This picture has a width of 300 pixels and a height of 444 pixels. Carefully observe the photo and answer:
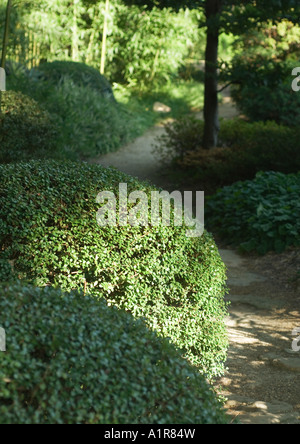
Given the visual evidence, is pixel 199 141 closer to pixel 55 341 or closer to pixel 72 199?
pixel 72 199

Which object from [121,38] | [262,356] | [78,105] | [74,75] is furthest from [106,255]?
[121,38]

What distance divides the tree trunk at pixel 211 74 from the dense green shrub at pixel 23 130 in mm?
3190

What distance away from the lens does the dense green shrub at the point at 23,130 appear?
259 inches

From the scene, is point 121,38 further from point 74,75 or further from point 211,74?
point 211,74

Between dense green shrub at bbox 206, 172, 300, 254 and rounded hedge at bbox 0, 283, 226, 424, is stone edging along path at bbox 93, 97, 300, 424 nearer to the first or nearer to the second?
dense green shrub at bbox 206, 172, 300, 254

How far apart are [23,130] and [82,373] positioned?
532 cm

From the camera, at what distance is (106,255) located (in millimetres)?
Result: 3172

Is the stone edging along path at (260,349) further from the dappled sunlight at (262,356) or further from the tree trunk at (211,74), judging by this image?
the tree trunk at (211,74)

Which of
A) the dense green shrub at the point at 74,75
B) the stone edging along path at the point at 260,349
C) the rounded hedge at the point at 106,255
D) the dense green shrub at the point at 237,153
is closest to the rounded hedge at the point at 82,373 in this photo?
the stone edging along path at the point at 260,349

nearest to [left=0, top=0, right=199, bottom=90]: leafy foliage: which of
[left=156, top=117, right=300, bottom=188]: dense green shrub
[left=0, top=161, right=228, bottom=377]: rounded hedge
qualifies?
[left=156, top=117, right=300, bottom=188]: dense green shrub

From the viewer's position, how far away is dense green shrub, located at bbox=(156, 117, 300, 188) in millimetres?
9055

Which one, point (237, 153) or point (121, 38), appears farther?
point (121, 38)

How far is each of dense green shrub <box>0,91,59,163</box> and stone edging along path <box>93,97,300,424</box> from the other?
269cm

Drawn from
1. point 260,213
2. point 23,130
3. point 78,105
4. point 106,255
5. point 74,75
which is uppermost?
point 74,75
